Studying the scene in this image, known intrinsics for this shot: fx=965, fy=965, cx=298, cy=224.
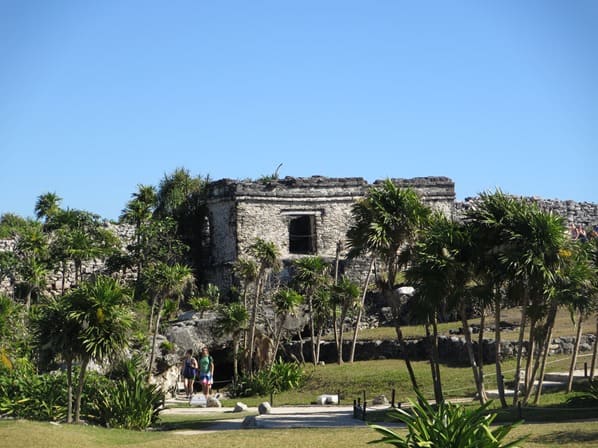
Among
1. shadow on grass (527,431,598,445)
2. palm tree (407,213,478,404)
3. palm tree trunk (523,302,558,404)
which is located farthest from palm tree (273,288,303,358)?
shadow on grass (527,431,598,445)

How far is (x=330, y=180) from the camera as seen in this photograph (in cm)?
3822

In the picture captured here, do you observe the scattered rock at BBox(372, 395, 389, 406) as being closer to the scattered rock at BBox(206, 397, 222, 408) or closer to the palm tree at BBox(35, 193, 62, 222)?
the scattered rock at BBox(206, 397, 222, 408)

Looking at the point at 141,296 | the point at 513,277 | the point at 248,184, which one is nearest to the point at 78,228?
the point at 141,296

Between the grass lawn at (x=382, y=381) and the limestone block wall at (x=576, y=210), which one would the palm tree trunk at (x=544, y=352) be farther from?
the limestone block wall at (x=576, y=210)

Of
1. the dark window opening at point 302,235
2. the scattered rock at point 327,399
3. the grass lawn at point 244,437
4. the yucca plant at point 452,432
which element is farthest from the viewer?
the dark window opening at point 302,235

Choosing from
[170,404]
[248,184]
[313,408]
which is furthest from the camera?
[248,184]

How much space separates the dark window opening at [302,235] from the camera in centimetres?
3781

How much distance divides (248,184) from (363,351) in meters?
9.57

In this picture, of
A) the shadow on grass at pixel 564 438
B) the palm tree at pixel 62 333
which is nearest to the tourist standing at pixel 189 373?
the palm tree at pixel 62 333

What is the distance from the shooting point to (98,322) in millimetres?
18297

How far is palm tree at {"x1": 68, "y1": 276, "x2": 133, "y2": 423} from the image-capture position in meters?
18.2

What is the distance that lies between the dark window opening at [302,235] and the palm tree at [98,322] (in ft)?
63.8

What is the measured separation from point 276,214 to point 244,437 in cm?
2179

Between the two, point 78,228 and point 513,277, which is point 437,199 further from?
point 513,277
